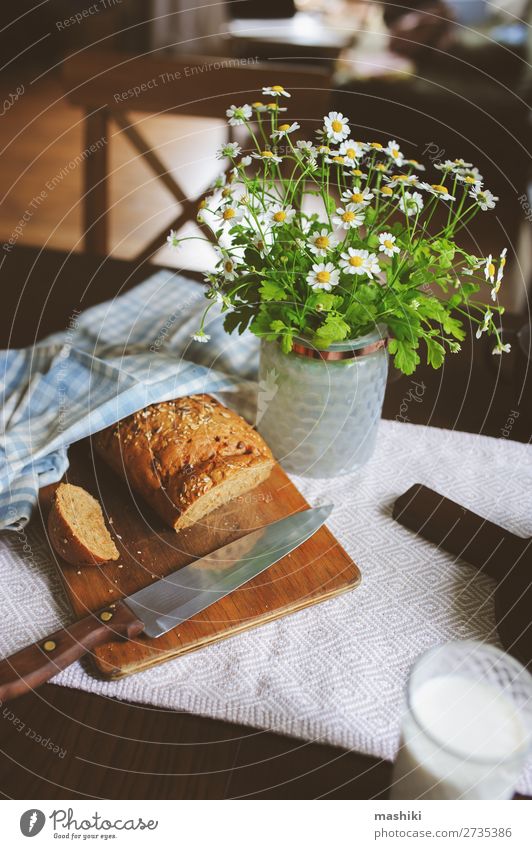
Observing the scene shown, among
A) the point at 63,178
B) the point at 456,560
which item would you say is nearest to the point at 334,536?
the point at 456,560

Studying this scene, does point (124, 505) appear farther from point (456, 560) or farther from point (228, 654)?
point (456, 560)

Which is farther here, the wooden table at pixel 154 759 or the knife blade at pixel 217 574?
the knife blade at pixel 217 574

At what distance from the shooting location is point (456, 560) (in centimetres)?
79

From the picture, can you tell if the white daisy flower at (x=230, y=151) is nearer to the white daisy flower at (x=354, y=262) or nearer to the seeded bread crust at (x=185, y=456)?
the white daisy flower at (x=354, y=262)

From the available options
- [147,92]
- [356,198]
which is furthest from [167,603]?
[147,92]

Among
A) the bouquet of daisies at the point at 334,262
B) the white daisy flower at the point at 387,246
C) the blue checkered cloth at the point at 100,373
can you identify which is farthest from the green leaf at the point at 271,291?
the blue checkered cloth at the point at 100,373

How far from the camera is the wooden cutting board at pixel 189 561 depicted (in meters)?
0.69

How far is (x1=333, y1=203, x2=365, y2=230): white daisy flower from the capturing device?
2.43 ft

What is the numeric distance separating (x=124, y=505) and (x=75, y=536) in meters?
0.10

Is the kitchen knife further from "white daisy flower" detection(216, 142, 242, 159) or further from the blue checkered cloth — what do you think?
"white daisy flower" detection(216, 142, 242, 159)

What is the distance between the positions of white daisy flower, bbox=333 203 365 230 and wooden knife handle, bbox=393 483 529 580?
0.95 ft

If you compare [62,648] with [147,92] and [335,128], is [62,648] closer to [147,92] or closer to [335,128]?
[335,128]
